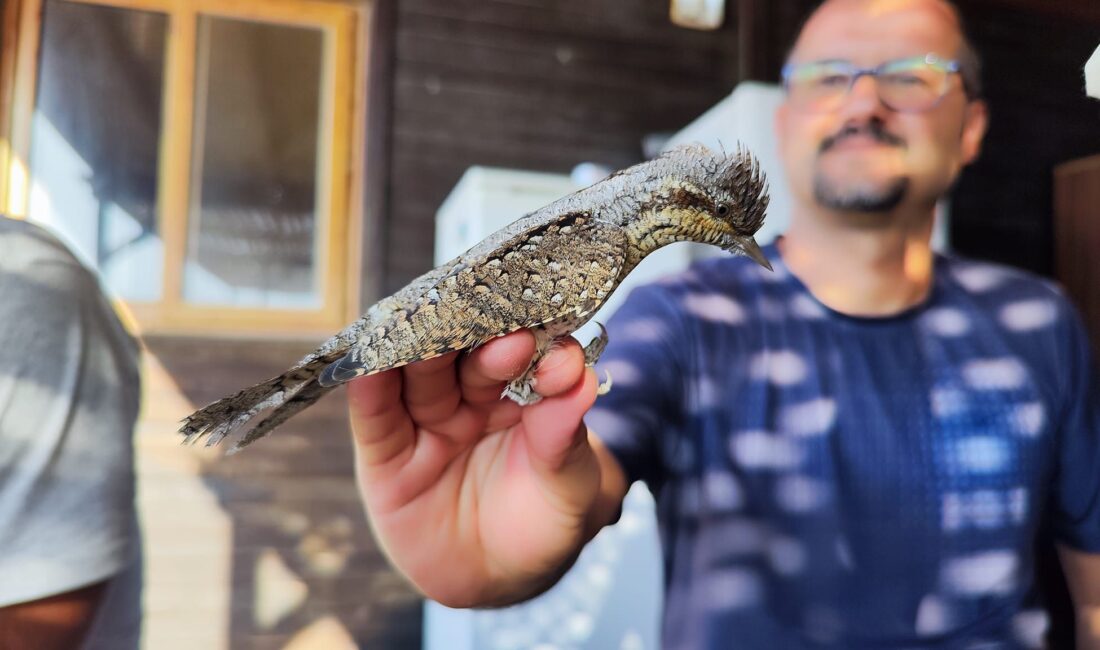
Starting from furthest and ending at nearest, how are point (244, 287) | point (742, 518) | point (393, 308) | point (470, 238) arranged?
point (244, 287) → point (470, 238) → point (742, 518) → point (393, 308)

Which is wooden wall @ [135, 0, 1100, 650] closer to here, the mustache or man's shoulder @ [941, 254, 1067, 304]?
man's shoulder @ [941, 254, 1067, 304]

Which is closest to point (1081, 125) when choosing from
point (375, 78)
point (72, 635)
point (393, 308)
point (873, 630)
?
point (393, 308)

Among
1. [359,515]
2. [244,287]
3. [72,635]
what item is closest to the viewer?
[72,635]

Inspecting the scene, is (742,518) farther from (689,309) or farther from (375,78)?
(375,78)

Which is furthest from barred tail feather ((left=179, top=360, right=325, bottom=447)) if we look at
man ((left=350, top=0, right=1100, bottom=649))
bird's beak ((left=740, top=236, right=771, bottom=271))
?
man ((left=350, top=0, right=1100, bottom=649))

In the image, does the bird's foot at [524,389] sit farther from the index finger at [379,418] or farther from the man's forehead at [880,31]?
the man's forehead at [880,31]

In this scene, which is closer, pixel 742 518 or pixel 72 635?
pixel 72 635

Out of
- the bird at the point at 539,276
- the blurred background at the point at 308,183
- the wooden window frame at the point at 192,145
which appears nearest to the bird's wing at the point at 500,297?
the bird at the point at 539,276
